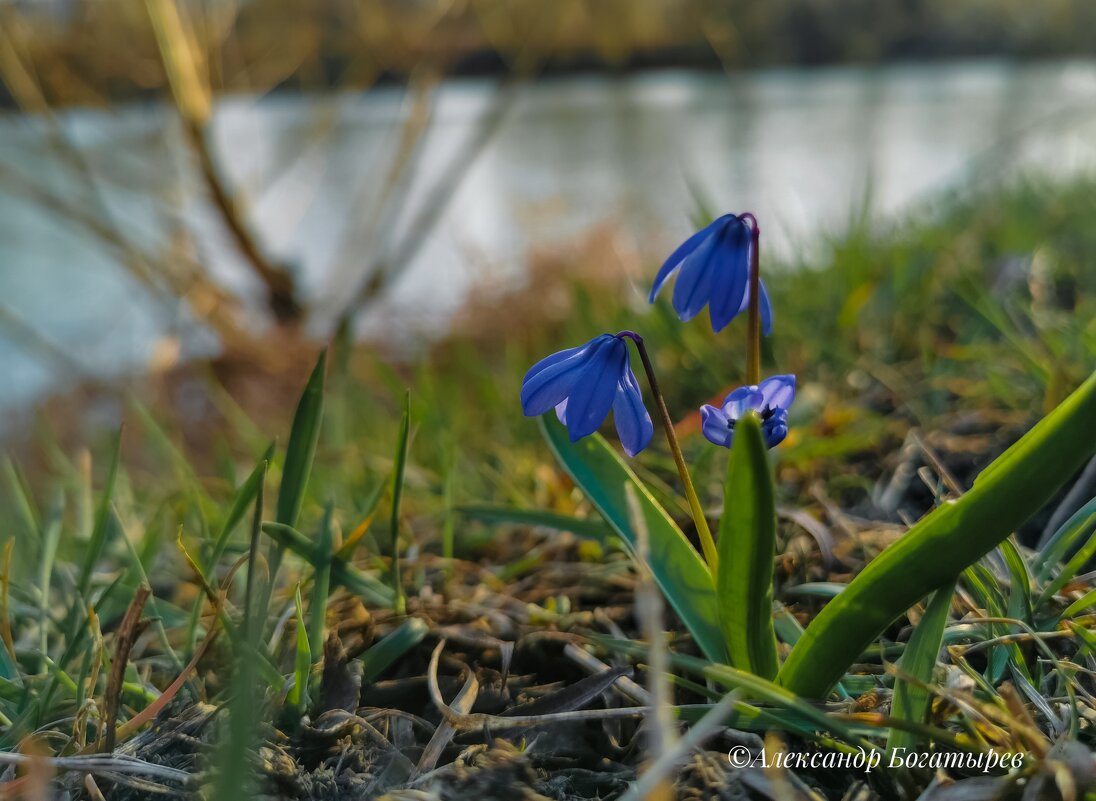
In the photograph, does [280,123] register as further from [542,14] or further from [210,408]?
[210,408]

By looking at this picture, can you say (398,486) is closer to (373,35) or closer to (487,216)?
(373,35)

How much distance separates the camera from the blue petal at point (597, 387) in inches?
27.2

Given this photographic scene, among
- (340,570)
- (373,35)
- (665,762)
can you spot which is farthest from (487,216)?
(665,762)

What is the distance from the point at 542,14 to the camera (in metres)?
5.52

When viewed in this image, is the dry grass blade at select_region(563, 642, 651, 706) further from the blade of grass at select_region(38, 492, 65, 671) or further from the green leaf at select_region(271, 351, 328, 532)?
the blade of grass at select_region(38, 492, 65, 671)

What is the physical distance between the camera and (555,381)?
701mm

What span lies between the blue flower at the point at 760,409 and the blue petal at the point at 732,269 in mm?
59

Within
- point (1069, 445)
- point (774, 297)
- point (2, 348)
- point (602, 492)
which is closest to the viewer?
point (1069, 445)

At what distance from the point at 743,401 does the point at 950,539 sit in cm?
18

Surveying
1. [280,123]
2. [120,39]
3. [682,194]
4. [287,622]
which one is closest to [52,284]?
[120,39]

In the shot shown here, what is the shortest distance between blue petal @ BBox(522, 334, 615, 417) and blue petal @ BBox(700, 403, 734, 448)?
0.32 feet

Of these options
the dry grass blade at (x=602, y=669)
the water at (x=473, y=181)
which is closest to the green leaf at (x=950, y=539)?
the dry grass blade at (x=602, y=669)

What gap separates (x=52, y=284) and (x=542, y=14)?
15.3ft

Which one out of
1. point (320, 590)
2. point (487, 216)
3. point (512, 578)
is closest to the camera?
point (320, 590)
